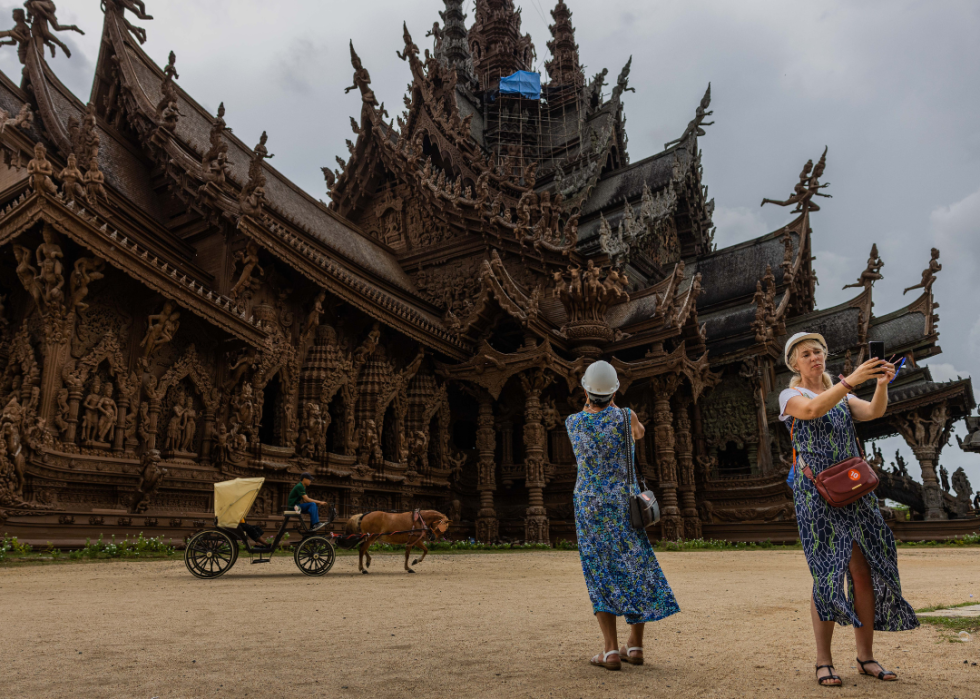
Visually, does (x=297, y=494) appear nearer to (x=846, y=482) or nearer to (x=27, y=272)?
(x=27, y=272)

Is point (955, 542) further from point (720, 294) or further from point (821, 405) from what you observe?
point (821, 405)

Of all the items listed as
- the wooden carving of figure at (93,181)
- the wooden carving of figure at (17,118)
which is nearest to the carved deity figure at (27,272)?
the wooden carving of figure at (93,181)

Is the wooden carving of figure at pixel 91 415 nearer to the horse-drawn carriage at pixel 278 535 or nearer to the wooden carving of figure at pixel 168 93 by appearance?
the horse-drawn carriage at pixel 278 535

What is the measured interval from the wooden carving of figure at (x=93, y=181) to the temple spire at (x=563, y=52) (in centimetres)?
2291

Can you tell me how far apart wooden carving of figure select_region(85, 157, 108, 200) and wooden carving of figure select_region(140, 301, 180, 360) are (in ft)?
7.55

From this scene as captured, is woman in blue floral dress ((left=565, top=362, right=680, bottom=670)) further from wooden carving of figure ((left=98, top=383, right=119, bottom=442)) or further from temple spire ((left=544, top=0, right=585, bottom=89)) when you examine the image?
temple spire ((left=544, top=0, right=585, bottom=89))

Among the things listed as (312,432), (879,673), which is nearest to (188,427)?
(312,432)

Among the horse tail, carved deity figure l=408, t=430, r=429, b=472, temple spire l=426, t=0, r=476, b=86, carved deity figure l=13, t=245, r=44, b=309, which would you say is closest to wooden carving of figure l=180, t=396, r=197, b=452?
carved deity figure l=13, t=245, r=44, b=309

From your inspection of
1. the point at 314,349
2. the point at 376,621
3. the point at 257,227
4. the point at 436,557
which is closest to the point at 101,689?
the point at 376,621

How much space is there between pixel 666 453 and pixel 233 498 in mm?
8683

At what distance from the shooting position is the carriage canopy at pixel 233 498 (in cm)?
583

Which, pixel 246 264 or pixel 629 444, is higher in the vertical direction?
pixel 246 264

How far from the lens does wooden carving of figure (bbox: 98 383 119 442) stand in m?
8.09

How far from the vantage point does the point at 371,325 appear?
12.1m
